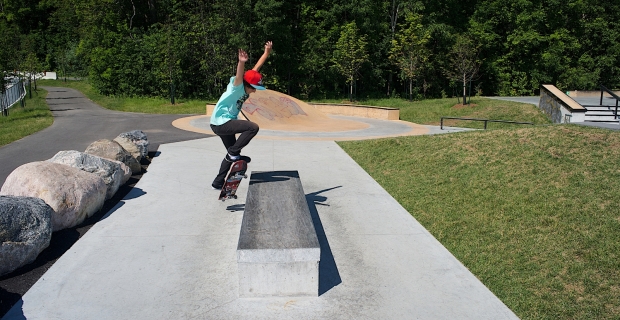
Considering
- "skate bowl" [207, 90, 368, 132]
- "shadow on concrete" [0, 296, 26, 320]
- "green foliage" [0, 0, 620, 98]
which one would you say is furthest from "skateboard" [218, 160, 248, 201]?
"green foliage" [0, 0, 620, 98]

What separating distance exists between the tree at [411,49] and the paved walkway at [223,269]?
29293 mm

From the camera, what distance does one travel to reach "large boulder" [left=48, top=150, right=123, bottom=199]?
707 centimetres

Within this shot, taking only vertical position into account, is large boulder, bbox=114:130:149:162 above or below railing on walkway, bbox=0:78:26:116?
below

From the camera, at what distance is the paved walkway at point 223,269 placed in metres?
4.05

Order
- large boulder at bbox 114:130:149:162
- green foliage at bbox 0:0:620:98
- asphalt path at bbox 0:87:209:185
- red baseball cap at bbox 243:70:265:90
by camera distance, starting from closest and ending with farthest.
→ red baseball cap at bbox 243:70:265:90 → large boulder at bbox 114:130:149:162 → asphalt path at bbox 0:87:209:185 → green foliage at bbox 0:0:620:98

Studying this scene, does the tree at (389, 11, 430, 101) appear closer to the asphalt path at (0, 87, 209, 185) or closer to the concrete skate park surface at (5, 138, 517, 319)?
the asphalt path at (0, 87, 209, 185)

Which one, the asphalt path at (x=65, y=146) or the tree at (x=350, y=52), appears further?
the tree at (x=350, y=52)

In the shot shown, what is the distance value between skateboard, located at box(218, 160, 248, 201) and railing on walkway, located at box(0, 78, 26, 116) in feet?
67.8

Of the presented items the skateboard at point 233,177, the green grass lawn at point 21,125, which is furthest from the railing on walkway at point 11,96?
the skateboard at point 233,177

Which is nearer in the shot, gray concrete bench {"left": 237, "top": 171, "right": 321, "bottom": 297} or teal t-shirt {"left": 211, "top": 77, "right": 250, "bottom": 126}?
gray concrete bench {"left": 237, "top": 171, "right": 321, "bottom": 297}

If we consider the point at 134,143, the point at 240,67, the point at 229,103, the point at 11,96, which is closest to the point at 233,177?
the point at 229,103

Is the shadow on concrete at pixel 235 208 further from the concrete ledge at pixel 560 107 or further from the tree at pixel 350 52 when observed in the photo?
the tree at pixel 350 52

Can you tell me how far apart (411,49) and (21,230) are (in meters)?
33.7

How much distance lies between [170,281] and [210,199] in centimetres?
317
